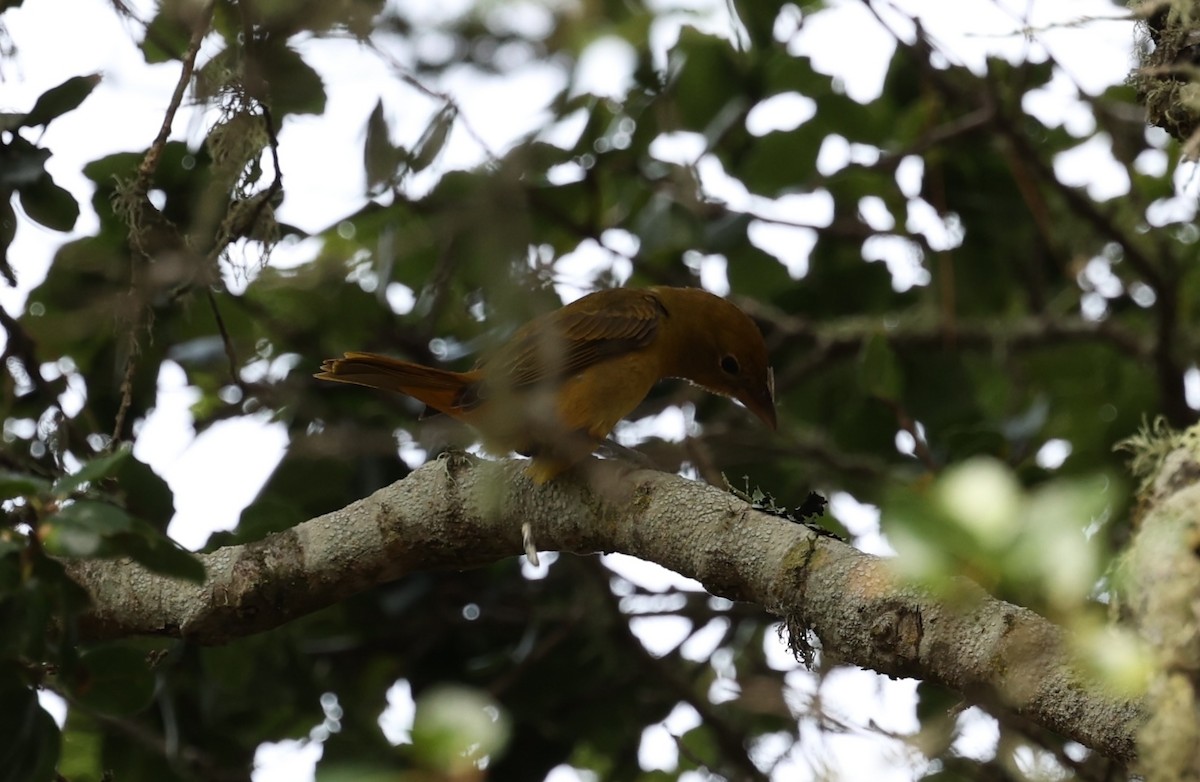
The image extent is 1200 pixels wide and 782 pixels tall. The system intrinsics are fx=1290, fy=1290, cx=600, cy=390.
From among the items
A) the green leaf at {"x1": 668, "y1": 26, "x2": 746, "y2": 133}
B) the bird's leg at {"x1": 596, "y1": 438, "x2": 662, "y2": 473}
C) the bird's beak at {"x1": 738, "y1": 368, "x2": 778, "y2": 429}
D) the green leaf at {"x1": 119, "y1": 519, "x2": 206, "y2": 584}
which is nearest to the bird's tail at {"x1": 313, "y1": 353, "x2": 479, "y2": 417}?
the bird's leg at {"x1": 596, "y1": 438, "x2": 662, "y2": 473}

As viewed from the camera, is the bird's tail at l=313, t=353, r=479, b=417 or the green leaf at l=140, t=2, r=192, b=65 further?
the bird's tail at l=313, t=353, r=479, b=417

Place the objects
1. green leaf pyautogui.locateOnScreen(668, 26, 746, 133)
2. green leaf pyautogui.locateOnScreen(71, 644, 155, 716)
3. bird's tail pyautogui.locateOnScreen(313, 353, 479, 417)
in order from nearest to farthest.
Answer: green leaf pyautogui.locateOnScreen(71, 644, 155, 716), bird's tail pyautogui.locateOnScreen(313, 353, 479, 417), green leaf pyautogui.locateOnScreen(668, 26, 746, 133)

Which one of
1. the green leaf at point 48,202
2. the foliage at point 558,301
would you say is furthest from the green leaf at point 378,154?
the green leaf at point 48,202

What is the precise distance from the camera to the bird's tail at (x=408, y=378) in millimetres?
3811

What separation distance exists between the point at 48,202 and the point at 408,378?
1.13 meters

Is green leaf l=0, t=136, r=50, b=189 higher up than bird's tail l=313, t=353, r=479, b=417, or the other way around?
green leaf l=0, t=136, r=50, b=189

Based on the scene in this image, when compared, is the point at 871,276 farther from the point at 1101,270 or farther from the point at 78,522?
the point at 78,522

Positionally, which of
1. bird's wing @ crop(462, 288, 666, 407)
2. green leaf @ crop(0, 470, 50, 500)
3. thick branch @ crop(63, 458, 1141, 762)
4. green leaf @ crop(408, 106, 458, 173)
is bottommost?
bird's wing @ crop(462, 288, 666, 407)

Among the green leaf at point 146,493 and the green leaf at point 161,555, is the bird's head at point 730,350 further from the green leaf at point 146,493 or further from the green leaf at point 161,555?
the green leaf at point 161,555

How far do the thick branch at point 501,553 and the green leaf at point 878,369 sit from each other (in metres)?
1.36

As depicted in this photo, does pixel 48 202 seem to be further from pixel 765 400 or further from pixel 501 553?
pixel 765 400

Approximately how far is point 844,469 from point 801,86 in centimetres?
141

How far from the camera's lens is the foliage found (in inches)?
115

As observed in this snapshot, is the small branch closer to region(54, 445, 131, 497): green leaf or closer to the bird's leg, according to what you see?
region(54, 445, 131, 497): green leaf
